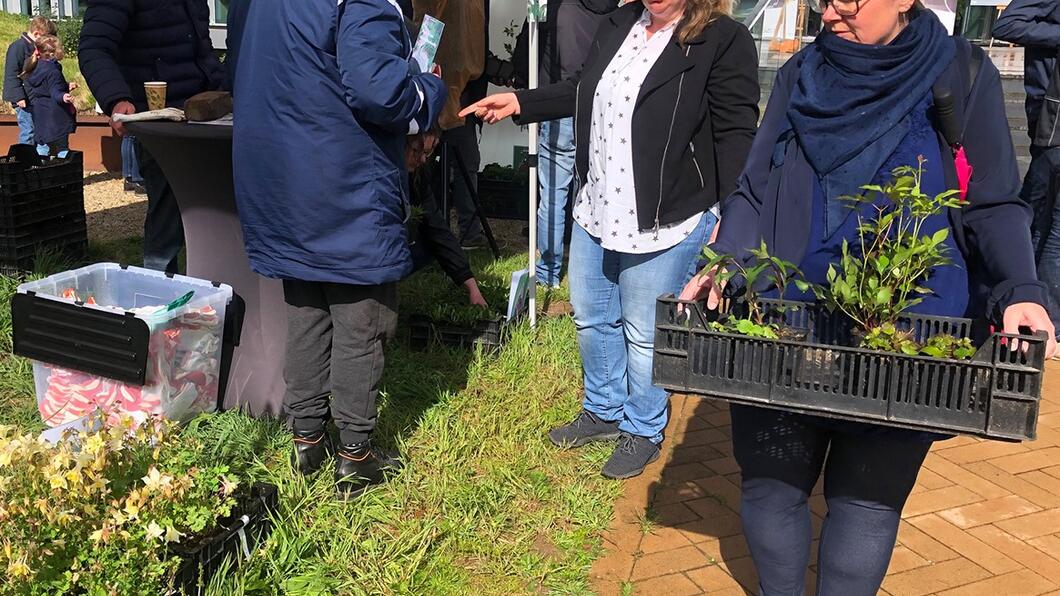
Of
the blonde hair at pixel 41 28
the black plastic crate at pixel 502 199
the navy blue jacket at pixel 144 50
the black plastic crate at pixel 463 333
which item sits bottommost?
the black plastic crate at pixel 463 333

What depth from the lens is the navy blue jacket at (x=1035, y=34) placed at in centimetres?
525

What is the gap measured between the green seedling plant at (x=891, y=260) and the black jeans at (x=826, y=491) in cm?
30

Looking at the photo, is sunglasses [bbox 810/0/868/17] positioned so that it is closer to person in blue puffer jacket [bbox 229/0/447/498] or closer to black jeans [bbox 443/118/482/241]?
person in blue puffer jacket [bbox 229/0/447/498]

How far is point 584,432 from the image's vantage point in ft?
13.7

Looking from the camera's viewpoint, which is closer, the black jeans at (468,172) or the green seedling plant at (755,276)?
the green seedling plant at (755,276)

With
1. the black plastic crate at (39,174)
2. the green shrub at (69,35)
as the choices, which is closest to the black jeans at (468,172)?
the black plastic crate at (39,174)

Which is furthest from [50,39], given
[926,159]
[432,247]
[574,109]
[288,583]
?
[926,159]

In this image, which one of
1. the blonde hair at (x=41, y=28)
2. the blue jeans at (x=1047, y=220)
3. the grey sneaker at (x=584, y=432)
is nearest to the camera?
the grey sneaker at (x=584, y=432)

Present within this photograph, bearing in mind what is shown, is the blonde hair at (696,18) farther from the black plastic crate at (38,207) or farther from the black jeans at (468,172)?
the black plastic crate at (38,207)

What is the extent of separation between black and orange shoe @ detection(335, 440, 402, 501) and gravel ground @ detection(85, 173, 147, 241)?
5058 mm

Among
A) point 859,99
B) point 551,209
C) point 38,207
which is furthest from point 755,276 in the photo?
point 38,207

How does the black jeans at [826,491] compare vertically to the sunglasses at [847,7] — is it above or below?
below

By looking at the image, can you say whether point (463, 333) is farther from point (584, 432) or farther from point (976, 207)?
point (976, 207)

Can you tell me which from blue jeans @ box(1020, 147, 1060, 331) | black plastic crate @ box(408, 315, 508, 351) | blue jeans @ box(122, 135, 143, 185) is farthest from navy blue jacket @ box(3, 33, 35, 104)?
blue jeans @ box(1020, 147, 1060, 331)
